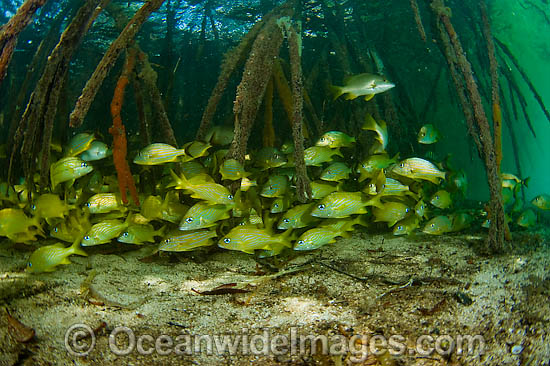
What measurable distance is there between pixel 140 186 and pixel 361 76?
376 cm

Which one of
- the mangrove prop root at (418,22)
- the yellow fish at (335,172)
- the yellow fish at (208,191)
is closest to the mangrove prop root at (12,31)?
the yellow fish at (208,191)

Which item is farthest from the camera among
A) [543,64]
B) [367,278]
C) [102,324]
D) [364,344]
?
[543,64]

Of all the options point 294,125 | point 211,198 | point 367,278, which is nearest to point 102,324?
point 211,198

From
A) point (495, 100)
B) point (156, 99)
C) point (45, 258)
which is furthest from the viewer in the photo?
point (156, 99)

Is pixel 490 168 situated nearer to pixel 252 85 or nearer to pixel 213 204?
pixel 252 85

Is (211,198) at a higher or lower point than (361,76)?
lower

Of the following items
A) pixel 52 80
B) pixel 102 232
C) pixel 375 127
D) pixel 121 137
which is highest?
pixel 52 80

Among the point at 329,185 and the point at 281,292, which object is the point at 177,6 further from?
the point at 281,292

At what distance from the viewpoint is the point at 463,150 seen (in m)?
24.6

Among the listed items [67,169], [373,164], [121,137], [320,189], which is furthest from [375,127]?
[67,169]

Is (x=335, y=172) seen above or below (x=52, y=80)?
below

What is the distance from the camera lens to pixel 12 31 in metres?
2.90

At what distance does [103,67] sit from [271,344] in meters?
2.95

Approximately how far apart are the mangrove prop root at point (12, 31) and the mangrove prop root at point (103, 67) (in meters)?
0.69
